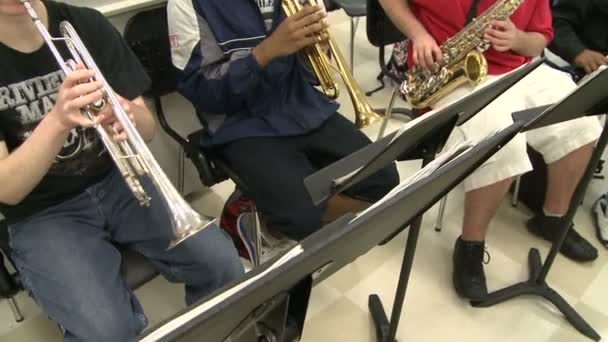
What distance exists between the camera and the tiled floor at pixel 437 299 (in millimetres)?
1628

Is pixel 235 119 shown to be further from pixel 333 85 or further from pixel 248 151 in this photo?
pixel 333 85

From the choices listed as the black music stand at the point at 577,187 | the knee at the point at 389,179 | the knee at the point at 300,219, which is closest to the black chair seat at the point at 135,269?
the knee at the point at 300,219

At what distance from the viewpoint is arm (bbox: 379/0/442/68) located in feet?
5.60

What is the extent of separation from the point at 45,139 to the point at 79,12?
38 cm

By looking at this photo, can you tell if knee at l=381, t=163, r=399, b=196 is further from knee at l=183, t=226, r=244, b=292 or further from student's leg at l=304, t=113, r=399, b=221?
knee at l=183, t=226, r=244, b=292

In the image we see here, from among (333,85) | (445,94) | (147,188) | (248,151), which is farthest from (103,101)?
(445,94)

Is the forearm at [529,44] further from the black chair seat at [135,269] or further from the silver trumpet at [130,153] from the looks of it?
the black chair seat at [135,269]

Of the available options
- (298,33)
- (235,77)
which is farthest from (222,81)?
(298,33)

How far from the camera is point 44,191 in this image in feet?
3.99

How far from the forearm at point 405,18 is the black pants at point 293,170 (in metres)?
0.41

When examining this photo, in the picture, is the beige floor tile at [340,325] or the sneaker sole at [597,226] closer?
the beige floor tile at [340,325]

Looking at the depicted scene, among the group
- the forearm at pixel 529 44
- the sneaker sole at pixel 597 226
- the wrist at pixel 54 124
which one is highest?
the wrist at pixel 54 124

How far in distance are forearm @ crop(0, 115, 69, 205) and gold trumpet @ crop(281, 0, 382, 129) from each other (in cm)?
70

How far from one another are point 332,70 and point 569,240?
1114 millimetres
